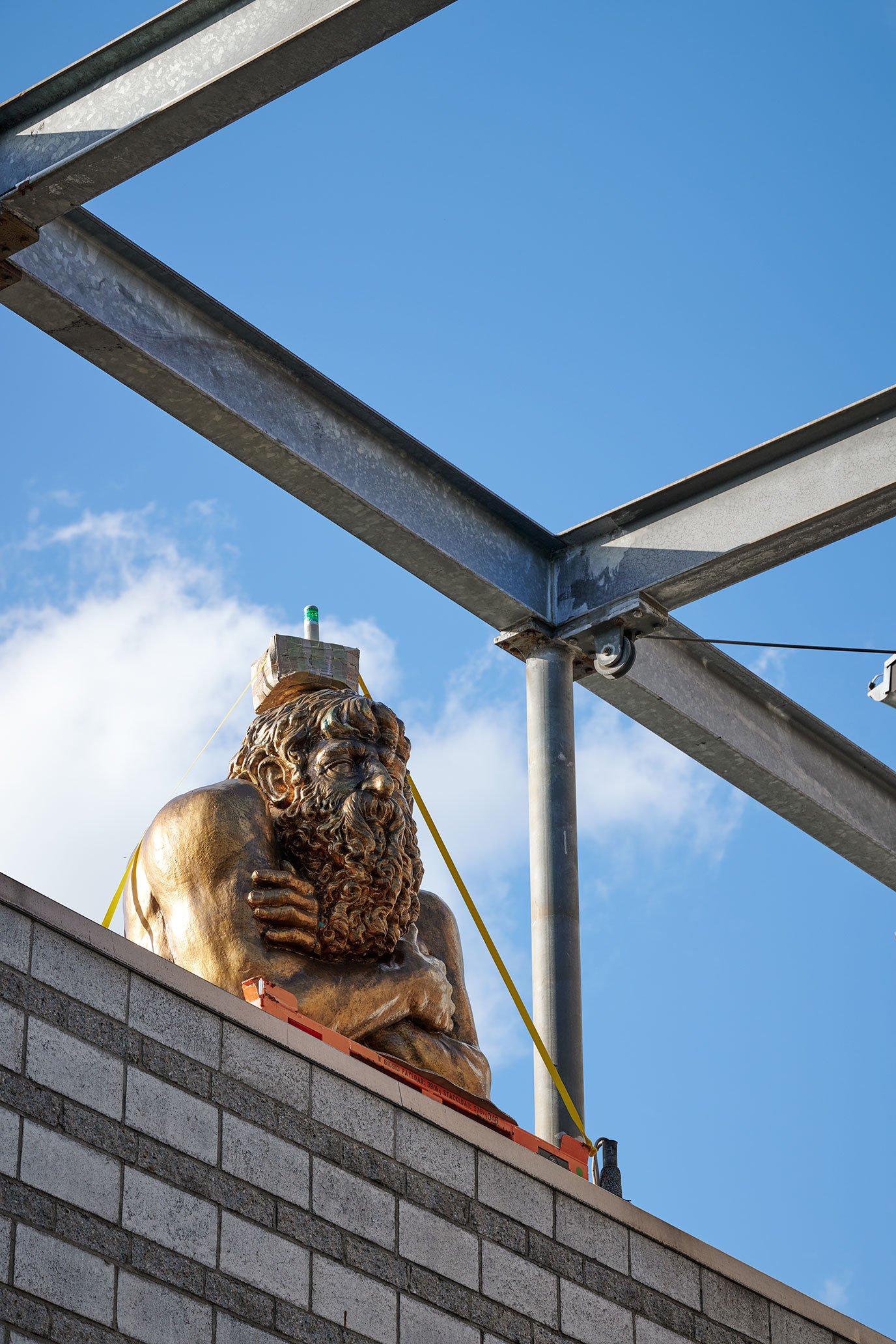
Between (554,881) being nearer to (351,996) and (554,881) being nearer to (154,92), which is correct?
(351,996)

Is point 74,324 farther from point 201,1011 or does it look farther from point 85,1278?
point 85,1278

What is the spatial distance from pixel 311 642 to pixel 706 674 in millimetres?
2541

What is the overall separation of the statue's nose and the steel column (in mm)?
1503

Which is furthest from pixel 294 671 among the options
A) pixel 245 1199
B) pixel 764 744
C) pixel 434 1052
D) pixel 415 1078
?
pixel 245 1199

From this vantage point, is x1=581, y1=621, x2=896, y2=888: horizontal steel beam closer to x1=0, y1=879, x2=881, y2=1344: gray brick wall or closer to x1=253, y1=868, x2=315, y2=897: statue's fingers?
x1=253, y1=868, x2=315, y2=897: statue's fingers

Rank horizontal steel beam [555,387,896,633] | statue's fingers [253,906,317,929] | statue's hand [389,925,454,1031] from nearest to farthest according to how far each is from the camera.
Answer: statue's fingers [253,906,317,929]
statue's hand [389,925,454,1031]
horizontal steel beam [555,387,896,633]

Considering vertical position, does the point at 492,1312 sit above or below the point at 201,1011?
below

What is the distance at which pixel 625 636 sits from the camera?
11992 mm

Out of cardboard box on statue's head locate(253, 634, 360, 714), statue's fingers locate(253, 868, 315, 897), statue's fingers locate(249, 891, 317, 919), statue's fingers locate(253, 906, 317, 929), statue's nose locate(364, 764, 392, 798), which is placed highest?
cardboard box on statue's head locate(253, 634, 360, 714)

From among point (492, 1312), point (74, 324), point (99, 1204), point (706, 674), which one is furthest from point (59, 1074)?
point (706, 674)

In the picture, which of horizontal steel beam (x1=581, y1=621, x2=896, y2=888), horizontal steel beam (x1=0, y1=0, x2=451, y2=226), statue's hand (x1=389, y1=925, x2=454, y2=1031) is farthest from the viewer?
horizontal steel beam (x1=581, y1=621, x2=896, y2=888)

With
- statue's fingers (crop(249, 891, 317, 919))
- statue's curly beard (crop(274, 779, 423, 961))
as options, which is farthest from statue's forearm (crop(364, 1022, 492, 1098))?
statue's fingers (crop(249, 891, 317, 919))

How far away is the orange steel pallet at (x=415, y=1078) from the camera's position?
8891mm

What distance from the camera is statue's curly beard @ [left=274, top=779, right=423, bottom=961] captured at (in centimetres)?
1014
